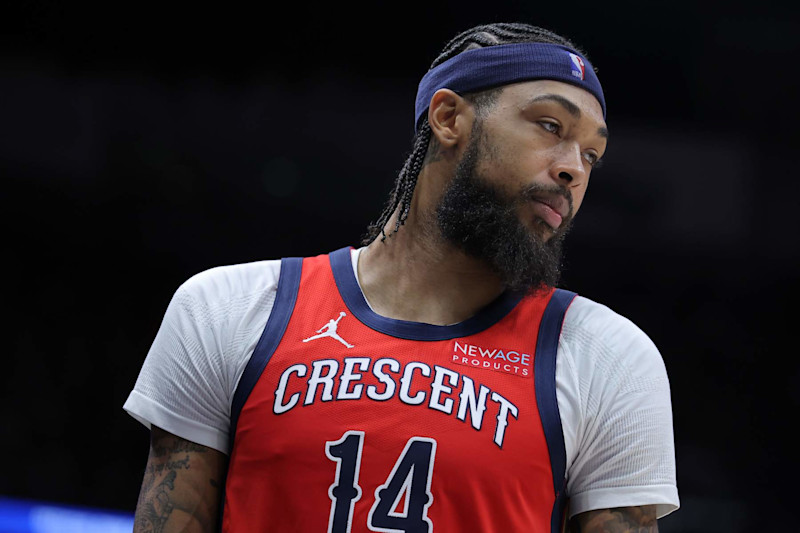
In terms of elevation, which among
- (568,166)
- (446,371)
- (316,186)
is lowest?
(446,371)

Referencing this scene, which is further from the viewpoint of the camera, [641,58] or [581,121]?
[641,58]

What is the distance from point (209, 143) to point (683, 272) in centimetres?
214

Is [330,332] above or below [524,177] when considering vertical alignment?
below

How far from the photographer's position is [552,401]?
1.46m

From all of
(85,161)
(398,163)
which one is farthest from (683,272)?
(85,161)

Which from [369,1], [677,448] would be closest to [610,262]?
[677,448]

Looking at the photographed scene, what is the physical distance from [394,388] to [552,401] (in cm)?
26

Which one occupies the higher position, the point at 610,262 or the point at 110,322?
the point at 610,262

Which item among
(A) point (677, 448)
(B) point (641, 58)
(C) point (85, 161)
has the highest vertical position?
(B) point (641, 58)

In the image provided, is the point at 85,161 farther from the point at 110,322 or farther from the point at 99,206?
the point at 110,322

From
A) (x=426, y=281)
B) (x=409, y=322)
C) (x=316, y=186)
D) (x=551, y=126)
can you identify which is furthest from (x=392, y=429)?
(x=316, y=186)

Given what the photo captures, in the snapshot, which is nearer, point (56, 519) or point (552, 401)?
point (552, 401)

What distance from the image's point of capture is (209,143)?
3.95m

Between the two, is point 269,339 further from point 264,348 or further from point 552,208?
point 552,208
